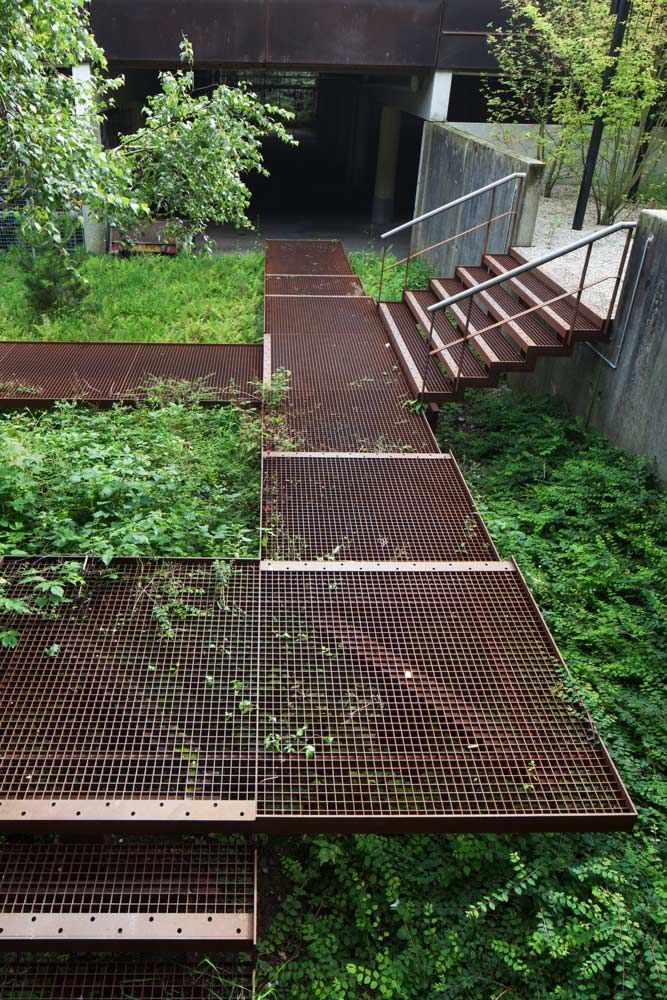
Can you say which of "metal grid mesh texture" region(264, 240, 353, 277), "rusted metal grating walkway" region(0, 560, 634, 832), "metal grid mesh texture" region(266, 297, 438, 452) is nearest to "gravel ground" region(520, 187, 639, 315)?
"metal grid mesh texture" region(266, 297, 438, 452)

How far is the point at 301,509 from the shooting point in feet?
15.1

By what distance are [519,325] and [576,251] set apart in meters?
1.99

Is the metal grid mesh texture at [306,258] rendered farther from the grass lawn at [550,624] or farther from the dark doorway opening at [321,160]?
the grass lawn at [550,624]

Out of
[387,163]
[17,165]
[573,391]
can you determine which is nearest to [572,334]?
[573,391]

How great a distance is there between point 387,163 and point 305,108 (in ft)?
49.1

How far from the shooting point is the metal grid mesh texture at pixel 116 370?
21.5ft

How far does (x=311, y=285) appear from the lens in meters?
9.45

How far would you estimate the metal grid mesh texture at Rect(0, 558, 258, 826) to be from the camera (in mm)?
2766

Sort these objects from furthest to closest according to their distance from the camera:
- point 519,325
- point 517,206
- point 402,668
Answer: point 517,206
point 519,325
point 402,668

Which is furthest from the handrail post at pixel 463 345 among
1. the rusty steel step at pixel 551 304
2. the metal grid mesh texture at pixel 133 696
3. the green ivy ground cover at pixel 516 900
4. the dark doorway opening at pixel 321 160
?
the dark doorway opening at pixel 321 160

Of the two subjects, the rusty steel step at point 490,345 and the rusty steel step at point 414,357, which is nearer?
the rusty steel step at point 490,345

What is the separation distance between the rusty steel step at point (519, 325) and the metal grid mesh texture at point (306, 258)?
10.6 feet

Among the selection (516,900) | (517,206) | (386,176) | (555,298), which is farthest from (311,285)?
(386,176)

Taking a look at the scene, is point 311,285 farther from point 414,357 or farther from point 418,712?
point 418,712
